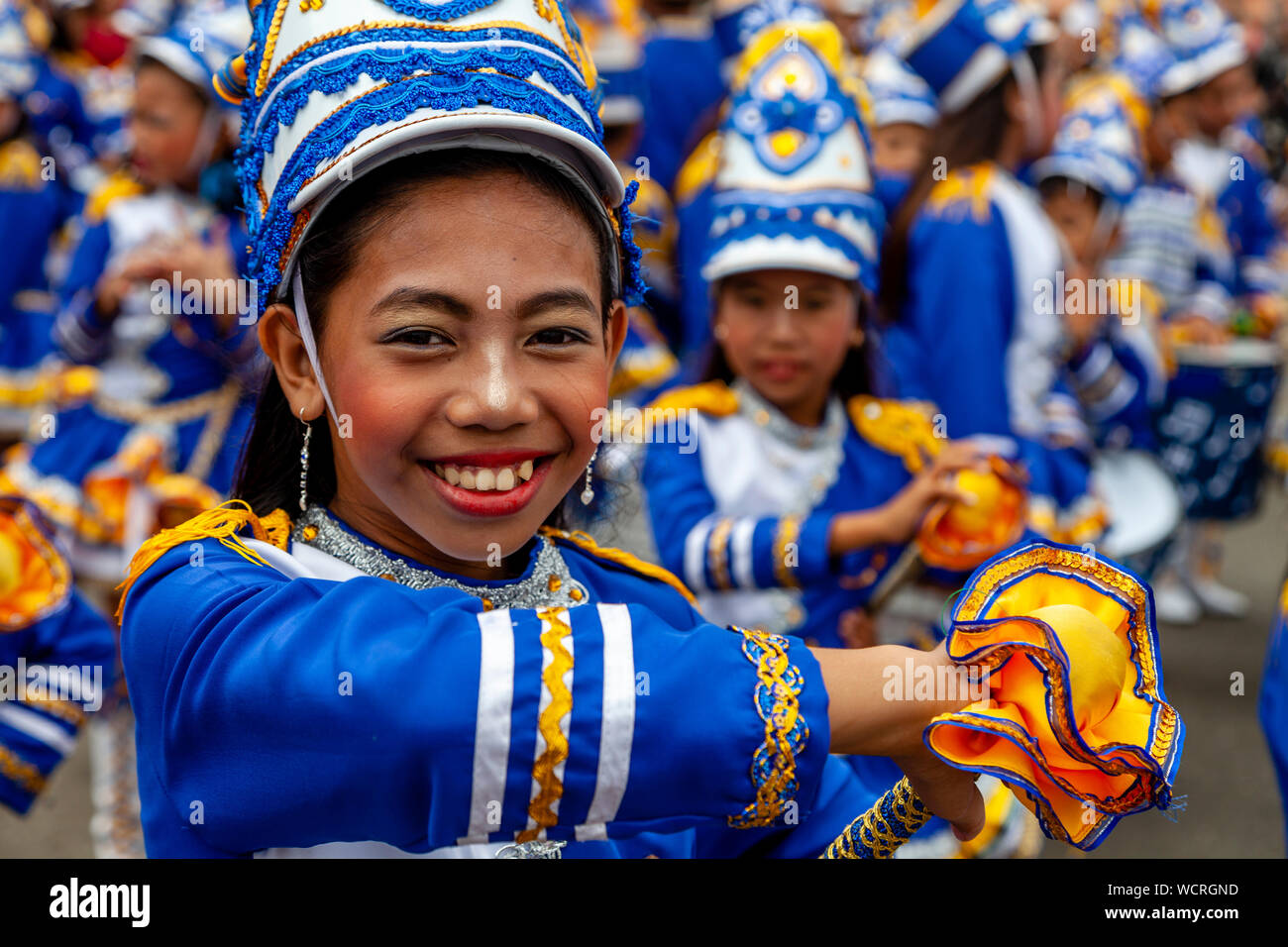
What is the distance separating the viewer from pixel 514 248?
4.50 ft

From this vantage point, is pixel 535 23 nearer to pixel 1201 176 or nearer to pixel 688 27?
pixel 688 27

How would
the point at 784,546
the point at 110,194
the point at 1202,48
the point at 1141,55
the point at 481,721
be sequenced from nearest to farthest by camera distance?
the point at 481,721, the point at 784,546, the point at 110,194, the point at 1202,48, the point at 1141,55

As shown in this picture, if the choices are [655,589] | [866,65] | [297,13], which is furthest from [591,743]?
[866,65]

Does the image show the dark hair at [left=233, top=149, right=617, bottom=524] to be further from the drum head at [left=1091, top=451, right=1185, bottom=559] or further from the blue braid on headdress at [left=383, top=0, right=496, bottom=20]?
the drum head at [left=1091, top=451, right=1185, bottom=559]

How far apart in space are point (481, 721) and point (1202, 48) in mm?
8784

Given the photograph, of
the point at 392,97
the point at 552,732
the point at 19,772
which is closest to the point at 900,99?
the point at 19,772

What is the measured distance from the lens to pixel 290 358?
5.17ft

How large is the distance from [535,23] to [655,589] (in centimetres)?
72

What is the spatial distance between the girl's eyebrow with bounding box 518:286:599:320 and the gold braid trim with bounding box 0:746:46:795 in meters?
1.89

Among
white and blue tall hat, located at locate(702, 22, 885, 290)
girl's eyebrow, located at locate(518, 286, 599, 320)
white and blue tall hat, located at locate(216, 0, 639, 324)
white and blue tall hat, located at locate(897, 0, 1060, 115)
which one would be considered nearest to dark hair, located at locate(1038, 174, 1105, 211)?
white and blue tall hat, located at locate(897, 0, 1060, 115)

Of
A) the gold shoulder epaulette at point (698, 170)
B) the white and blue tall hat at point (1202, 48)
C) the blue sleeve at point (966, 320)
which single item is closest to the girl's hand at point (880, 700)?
the blue sleeve at point (966, 320)

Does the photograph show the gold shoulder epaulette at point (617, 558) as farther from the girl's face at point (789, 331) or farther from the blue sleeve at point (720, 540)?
the girl's face at point (789, 331)

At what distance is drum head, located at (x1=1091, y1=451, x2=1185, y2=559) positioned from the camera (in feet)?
15.6

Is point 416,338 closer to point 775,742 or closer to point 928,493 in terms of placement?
point 775,742
